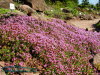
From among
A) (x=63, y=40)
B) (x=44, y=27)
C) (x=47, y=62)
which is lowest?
(x=47, y=62)

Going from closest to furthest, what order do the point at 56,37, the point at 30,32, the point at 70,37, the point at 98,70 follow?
the point at 98,70, the point at 30,32, the point at 56,37, the point at 70,37

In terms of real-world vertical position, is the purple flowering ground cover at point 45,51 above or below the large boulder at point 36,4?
below

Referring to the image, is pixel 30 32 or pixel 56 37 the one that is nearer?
pixel 30 32

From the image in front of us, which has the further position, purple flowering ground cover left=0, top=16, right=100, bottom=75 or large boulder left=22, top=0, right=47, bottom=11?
large boulder left=22, top=0, right=47, bottom=11

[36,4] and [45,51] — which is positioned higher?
[36,4]

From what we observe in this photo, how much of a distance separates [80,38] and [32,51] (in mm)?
4180

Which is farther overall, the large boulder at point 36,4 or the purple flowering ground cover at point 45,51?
the large boulder at point 36,4

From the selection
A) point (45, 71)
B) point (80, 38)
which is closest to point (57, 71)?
point (45, 71)

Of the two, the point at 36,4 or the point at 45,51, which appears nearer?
the point at 45,51

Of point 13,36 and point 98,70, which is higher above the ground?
point 13,36

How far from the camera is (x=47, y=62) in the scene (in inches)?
319

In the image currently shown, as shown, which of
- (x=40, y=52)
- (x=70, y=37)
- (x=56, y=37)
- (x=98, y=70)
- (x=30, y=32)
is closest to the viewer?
(x=40, y=52)

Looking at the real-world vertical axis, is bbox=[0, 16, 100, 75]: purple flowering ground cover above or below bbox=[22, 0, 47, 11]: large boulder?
below

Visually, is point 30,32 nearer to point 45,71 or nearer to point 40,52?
point 40,52
